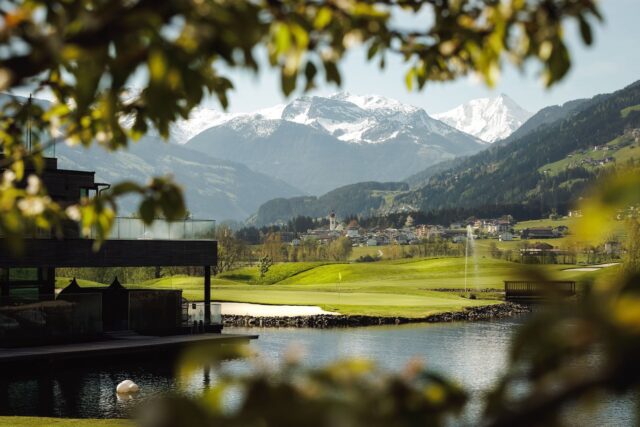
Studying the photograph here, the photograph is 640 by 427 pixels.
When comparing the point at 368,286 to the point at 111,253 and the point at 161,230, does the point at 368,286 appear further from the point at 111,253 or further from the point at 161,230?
the point at 111,253

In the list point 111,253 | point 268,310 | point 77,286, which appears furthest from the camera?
point 268,310

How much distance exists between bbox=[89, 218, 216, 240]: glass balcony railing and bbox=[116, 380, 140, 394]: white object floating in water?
345 inches

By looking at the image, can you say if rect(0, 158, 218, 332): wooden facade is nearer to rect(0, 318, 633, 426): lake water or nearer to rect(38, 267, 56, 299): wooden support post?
rect(38, 267, 56, 299): wooden support post

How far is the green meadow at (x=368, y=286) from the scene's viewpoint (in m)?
56.0

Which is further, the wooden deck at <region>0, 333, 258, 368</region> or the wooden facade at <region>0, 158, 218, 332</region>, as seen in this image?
the wooden facade at <region>0, 158, 218, 332</region>

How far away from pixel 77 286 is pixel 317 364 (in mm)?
9923

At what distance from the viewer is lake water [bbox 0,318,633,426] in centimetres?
2071

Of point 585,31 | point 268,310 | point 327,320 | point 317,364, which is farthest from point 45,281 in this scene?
point 585,31

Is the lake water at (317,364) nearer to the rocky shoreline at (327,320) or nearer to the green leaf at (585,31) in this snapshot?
the rocky shoreline at (327,320)

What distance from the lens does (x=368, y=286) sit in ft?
270

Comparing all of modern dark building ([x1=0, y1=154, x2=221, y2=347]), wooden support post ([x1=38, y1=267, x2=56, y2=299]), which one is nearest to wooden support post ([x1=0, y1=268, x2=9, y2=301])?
modern dark building ([x1=0, y1=154, x2=221, y2=347])

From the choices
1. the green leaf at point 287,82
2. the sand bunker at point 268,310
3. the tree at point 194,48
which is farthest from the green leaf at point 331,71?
the sand bunker at point 268,310

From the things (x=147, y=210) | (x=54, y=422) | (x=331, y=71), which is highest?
(x=331, y=71)

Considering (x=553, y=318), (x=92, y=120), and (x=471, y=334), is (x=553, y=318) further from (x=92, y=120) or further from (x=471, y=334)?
(x=471, y=334)
